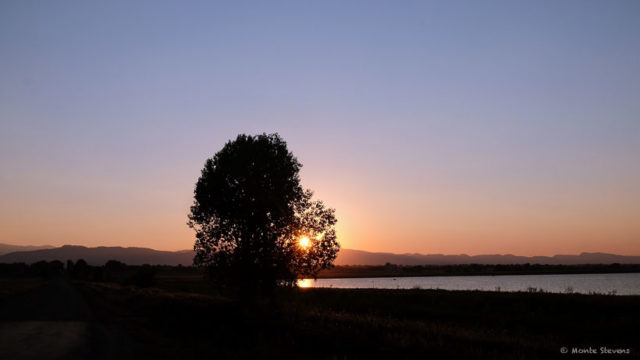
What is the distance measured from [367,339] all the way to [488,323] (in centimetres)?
1914

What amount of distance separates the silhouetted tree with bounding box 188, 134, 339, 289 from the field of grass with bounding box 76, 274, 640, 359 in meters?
2.69

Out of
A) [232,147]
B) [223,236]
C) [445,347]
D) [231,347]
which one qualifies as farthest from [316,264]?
[445,347]

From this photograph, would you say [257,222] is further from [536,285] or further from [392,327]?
[536,285]

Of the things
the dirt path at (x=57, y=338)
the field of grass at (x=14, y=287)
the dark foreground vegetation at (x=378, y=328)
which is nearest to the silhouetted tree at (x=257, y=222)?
the dark foreground vegetation at (x=378, y=328)

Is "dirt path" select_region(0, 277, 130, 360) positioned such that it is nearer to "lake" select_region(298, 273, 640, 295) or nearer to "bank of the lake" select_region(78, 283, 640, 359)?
"bank of the lake" select_region(78, 283, 640, 359)

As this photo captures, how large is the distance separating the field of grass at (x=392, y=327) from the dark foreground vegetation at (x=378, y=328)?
0.05m

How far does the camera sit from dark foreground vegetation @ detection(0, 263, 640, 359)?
18562 millimetres

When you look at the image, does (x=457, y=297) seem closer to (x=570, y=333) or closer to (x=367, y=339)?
(x=570, y=333)

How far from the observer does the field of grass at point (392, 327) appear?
18688 millimetres

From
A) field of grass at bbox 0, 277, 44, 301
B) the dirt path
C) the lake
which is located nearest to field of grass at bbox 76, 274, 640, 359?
the dirt path

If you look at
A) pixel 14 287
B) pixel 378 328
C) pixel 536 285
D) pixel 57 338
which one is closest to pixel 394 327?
pixel 378 328

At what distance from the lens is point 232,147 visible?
38156 millimetres

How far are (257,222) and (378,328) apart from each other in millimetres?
15773

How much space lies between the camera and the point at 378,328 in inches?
884
